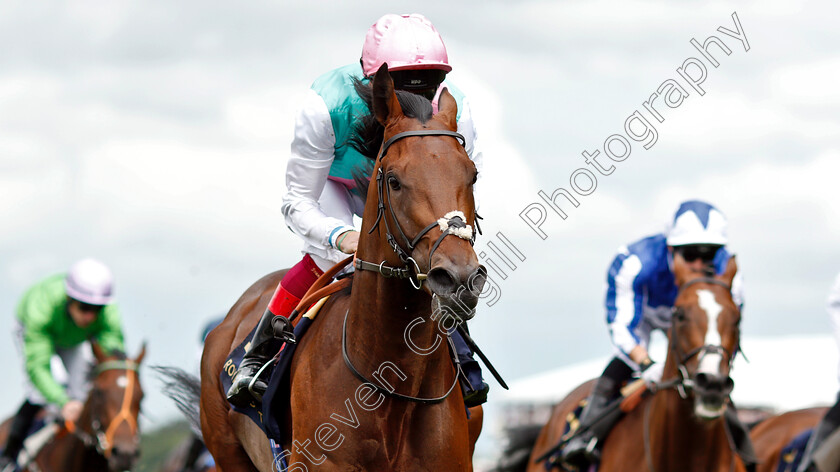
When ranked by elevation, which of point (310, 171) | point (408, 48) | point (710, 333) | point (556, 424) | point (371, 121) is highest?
point (408, 48)

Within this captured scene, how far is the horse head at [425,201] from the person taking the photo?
3.78 meters

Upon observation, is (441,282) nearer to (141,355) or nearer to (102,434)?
(102,434)

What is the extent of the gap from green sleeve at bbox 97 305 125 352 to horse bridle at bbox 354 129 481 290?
7.81 meters

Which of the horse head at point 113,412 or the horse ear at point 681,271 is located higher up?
the horse ear at point 681,271

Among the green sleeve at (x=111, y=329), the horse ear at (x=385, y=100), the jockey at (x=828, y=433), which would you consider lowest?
the green sleeve at (x=111, y=329)

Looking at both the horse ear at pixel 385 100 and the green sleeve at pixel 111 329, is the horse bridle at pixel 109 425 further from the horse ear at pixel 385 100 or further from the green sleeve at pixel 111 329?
the horse ear at pixel 385 100

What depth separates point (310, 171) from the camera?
211 inches

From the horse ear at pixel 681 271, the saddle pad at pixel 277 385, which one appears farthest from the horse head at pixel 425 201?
the horse ear at pixel 681 271

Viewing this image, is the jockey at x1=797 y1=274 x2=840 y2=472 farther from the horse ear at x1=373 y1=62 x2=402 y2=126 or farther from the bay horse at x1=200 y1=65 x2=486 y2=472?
the horse ear at x1=373 y1=62 x2=402 y2=126

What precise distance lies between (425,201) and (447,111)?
654 mm

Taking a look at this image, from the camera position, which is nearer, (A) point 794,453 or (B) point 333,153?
(B) point 333,153

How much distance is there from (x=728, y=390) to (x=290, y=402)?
11.2 ft

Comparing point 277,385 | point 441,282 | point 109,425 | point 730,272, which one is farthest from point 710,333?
point 109,425

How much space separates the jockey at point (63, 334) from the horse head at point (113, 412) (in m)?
0.25
